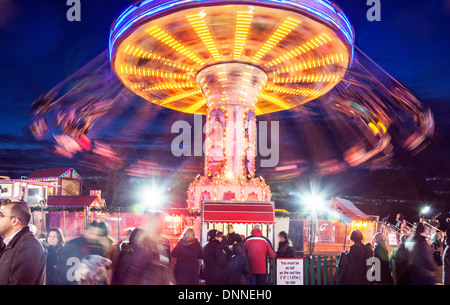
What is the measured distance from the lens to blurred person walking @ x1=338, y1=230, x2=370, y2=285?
798 centimetres

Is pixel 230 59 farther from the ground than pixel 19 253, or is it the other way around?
pixel 230 59

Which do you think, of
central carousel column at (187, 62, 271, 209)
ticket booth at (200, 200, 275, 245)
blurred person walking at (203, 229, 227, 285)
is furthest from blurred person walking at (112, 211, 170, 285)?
central carousel column at (187, 62, 271, 209)

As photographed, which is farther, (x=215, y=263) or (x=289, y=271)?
(x=289, y=271)

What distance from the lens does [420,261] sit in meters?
7.59

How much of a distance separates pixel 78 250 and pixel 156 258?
189 centimetres

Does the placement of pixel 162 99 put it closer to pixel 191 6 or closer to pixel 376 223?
pixel 191 6

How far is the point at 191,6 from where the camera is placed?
14.6 meters

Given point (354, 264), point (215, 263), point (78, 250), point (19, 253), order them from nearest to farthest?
point (19, 253), point (78, 250), point (215, 263), point (354, 264)

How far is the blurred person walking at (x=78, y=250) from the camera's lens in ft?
21.6

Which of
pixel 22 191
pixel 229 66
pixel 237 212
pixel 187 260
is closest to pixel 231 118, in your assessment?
pixel 229 66

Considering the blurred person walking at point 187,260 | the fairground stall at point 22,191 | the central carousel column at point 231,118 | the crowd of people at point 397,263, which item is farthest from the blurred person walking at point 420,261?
the fairground stall at point 22,191

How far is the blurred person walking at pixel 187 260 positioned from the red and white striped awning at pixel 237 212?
5.22 m

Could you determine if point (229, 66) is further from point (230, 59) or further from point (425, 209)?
point (425, 209)

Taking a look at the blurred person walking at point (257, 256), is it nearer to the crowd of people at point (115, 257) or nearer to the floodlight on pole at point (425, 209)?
the crowd of people at point (115, 257)
